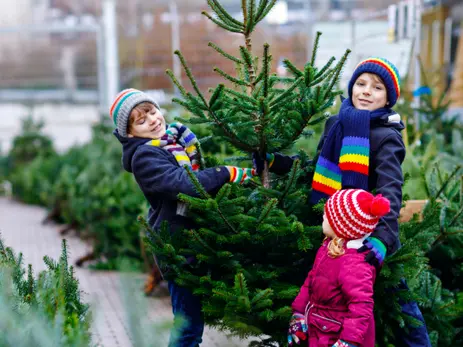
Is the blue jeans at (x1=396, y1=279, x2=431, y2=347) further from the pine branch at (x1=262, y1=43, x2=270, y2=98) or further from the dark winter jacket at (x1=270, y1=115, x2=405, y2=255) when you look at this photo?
the pine branch at (x1=262, y1=43, x2=270, y2=98)

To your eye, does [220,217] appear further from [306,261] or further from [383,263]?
[383,263]

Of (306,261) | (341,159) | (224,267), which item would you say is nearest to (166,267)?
(224,267)

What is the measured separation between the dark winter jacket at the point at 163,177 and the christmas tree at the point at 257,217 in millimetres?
96

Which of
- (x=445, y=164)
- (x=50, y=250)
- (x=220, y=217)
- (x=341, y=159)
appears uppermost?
(x=341, y=159)

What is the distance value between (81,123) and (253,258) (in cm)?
1442

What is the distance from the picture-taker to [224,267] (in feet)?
11.4

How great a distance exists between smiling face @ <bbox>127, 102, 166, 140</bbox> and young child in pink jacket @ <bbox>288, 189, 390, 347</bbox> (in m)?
1.06

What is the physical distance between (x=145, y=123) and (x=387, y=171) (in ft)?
4.18

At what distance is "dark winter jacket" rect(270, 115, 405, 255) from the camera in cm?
313

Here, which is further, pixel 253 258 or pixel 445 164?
pixel 445 164

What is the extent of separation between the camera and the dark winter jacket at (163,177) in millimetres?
3367

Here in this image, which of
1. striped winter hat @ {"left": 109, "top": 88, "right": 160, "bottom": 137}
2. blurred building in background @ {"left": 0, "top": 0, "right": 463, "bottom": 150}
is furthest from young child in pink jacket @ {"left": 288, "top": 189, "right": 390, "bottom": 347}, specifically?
blurred building in background @ {"left": 0, "top": 0, "right": 463, "bottom": 150}

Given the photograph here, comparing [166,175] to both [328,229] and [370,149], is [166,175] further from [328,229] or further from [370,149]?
[370,149]

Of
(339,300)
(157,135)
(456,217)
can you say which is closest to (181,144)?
(157,135)
